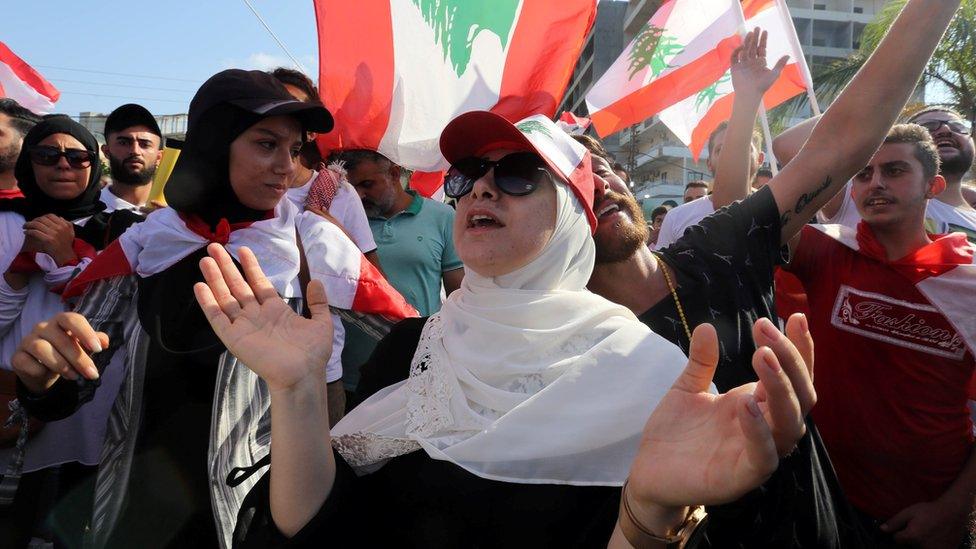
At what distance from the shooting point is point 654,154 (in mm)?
52156

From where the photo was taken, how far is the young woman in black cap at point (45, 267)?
8.89ft

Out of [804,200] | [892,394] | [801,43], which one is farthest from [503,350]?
[801,43]

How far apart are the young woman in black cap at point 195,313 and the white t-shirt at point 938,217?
7.79 ft

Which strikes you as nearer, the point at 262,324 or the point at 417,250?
the point at 262,324

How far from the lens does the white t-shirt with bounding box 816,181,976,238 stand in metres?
3.50

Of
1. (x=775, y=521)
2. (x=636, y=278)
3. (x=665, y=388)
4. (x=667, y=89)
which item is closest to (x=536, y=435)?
(x=665, y=388)

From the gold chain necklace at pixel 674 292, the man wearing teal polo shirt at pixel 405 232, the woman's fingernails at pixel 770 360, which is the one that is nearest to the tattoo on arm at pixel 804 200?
the gold chain necklace at pixel 674 292

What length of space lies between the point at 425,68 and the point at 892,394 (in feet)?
7.04

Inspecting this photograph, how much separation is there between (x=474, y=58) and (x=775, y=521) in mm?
2266

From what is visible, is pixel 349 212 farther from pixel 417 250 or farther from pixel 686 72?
pixel 686 72

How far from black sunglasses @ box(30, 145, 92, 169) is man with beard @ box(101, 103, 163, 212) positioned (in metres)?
0.74

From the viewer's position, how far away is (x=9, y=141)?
146 inches

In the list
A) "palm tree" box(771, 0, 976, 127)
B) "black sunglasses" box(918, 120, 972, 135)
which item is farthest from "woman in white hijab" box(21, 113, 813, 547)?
"palm tree" box(771, 0, 976, 127)

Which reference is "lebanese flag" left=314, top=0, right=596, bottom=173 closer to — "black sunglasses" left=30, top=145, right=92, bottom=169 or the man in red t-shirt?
"black sunglasses" left=30, top=145, right=92, bottom=169
